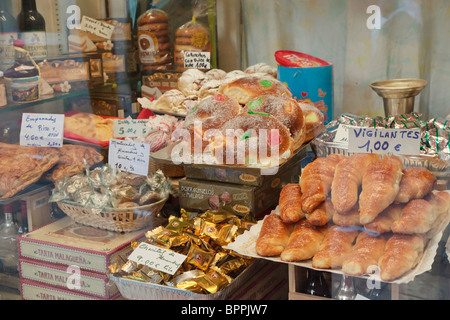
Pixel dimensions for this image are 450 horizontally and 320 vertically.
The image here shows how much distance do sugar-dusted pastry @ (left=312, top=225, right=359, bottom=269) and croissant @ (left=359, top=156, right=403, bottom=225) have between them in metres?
0.06

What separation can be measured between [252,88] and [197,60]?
8.0 inches

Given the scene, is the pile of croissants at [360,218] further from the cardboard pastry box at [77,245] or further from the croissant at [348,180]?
the cardboard pastry box at [77,245]

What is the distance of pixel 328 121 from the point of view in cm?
137

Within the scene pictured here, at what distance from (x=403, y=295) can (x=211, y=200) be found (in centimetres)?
62

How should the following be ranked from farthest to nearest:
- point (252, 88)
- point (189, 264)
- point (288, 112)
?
point (252, 88), point (288, 112), point (189, 264)

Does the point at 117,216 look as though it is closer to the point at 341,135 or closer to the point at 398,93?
the point at 341,135

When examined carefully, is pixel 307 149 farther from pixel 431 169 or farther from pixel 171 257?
pixel 171 257

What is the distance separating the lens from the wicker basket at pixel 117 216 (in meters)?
1.46

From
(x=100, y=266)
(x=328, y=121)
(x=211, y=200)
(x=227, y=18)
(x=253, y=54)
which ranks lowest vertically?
(x=100, y=266)

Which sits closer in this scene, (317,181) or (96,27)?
(317,181)

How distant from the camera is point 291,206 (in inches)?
46.8

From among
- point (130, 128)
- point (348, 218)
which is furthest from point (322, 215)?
point (130, 128)

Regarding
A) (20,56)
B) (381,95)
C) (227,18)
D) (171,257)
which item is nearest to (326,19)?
(381,95)

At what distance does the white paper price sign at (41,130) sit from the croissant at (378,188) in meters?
1.11
